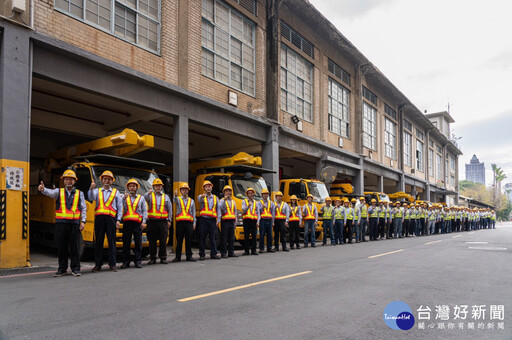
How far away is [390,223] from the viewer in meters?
22.5

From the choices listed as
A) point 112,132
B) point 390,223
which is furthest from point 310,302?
point 390,223

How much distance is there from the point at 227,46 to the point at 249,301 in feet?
43.7

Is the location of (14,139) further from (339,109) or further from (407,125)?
(407,125)

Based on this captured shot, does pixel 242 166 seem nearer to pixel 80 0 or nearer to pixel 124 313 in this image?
pixel 80 0

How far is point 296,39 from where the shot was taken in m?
22.0

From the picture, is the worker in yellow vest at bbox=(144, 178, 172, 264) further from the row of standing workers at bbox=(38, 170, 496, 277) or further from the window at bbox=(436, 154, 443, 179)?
the window at bbox=(436, 154, 443, 179)

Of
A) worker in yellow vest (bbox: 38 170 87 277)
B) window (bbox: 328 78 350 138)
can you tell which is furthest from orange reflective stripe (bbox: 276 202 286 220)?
window (bbox: 328 78 350 138)

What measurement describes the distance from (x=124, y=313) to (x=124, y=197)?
4825 mm

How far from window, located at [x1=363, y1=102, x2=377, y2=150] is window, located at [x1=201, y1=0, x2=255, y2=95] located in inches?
558

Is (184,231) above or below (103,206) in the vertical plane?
below

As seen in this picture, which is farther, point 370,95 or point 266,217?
point 370,95

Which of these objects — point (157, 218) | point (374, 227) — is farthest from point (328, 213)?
point (157, 218)

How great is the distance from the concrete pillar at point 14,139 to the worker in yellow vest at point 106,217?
1868 millimetres

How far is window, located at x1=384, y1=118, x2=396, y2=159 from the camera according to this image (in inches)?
1368
